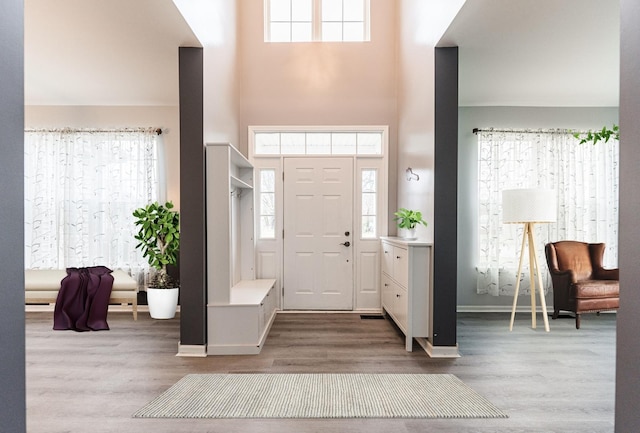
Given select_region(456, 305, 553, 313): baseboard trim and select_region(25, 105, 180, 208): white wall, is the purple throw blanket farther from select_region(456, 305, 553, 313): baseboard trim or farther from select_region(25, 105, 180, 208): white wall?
select_region(456, 305, 553, 313): baseboard trim

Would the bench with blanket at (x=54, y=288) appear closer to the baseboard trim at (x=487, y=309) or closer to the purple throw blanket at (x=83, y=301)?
the purple throw blanket at (x=83, y=301)

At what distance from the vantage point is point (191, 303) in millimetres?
3695

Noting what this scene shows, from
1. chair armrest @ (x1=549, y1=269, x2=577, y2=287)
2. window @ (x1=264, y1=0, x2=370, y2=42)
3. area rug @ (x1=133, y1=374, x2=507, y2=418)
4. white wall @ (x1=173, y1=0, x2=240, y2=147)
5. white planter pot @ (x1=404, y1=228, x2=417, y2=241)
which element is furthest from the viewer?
window @ (x1=264, y1=0, x2=370, y2=42)

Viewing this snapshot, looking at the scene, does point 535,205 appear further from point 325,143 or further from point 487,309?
point 325,143

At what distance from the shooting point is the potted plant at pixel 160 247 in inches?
199

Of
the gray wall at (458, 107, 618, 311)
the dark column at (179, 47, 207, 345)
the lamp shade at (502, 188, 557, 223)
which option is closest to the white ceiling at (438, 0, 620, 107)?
the gray wall at (458, 107, 618, 311)

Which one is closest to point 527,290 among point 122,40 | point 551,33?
point 551,33

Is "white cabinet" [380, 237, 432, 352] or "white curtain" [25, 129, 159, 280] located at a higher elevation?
"white curtain" [25, 129, 159, 280]

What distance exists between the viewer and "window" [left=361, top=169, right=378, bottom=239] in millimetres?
5715

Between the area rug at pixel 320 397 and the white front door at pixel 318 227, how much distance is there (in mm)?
2507

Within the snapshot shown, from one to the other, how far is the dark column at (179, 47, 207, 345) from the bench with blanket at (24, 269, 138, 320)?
5.98 ft

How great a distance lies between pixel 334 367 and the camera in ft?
11.1

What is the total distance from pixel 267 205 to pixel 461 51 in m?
3.12

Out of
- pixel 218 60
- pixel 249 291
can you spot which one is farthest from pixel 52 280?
pixel 218 60
